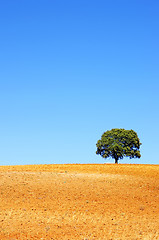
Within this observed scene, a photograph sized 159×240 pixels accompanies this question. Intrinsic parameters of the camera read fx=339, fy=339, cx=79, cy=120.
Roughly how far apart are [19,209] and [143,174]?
601 inches

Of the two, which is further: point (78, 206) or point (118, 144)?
point (118, 144)

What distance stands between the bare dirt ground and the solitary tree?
21.2 meters

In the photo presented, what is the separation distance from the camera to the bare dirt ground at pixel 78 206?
A: 51.1ft

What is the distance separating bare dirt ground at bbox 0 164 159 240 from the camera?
1559 centimetres

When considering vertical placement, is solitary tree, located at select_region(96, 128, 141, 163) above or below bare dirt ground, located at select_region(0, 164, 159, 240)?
above

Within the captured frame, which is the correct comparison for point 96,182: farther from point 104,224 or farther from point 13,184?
point 104,224

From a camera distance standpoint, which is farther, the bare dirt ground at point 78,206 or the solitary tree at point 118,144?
the solitary tree at point 118,144

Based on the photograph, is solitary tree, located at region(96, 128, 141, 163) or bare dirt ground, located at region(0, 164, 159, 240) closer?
bare dirt ground, located at region(0, 164, 159, 240)

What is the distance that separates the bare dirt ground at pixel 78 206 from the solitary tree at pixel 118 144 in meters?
21.2

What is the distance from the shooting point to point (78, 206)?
65.4 feet

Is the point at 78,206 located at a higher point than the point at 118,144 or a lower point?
lower

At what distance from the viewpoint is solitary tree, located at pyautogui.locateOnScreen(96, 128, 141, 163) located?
169 feet

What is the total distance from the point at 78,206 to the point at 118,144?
32093 mm

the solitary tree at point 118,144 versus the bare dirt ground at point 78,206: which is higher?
the solitary tree at point 118,144
